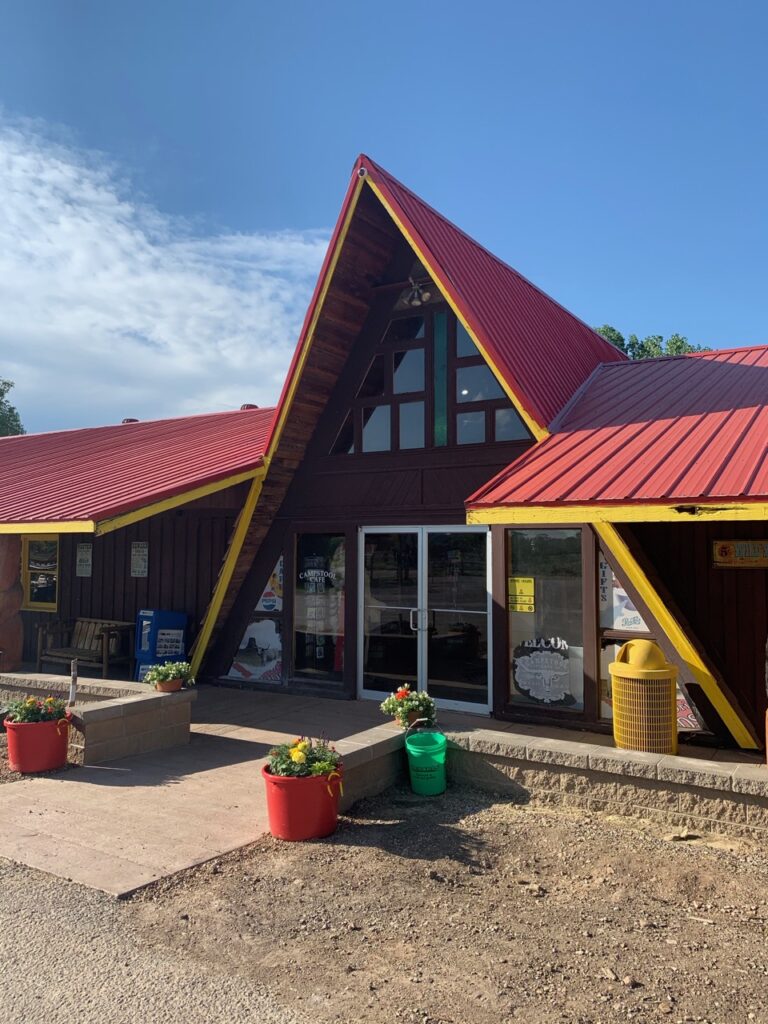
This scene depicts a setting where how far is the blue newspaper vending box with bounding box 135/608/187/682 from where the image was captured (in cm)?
1109

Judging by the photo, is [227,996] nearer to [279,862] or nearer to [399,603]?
[279,862]

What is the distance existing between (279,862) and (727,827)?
10.5 ft

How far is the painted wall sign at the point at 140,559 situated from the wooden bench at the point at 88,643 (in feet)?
2.84

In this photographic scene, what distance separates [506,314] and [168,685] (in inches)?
249

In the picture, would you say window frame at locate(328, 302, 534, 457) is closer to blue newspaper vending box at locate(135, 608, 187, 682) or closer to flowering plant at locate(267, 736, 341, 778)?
blue newspaper vending box at locate(135, 608, 187, 682)

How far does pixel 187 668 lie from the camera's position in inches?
332

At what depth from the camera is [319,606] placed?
10242 millimetres

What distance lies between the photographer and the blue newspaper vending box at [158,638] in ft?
36.4

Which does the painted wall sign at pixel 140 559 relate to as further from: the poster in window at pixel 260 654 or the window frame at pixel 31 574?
the poster in window at pixel 260 654

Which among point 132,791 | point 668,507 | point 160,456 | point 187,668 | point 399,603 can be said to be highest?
point 160,456

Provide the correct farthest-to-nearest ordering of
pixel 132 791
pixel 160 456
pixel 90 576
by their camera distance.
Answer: pixel 90 576, pixel 160 456, pixel 132 791

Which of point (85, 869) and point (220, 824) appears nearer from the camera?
point (85, 869)

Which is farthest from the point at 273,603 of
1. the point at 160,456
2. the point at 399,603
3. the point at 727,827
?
the point at 727,827

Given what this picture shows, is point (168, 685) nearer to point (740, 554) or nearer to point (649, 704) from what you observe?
point (649, 704)
